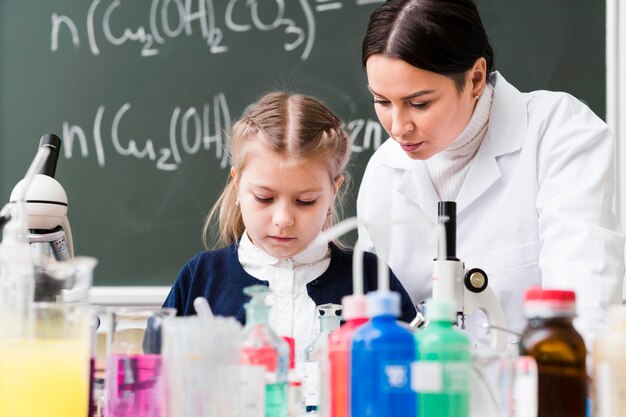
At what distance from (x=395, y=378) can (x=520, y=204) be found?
3.40ft

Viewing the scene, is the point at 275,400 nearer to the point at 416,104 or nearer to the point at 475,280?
the point at 475,280

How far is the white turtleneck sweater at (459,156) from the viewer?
1.86 meters

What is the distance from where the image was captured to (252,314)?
40.7 inches

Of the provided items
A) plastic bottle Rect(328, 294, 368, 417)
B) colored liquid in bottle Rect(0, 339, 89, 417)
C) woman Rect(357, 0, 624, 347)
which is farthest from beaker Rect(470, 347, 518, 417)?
woman Rect(357, 0, 624, 347)

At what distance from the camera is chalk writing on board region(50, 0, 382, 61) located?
8.05 feet

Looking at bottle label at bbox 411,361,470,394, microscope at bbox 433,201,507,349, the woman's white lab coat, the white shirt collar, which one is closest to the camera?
bottle label at bbox 411,361,470,394

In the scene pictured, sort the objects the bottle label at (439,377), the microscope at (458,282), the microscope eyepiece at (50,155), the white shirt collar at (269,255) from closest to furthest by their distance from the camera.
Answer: the bottle label at (439,377) < the microscope at (458,282) < the microscope eyepiece at (50,155) < the white shirt collar at (269,255)

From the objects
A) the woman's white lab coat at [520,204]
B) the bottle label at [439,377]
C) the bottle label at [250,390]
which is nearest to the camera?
the bottle label at [439,377]

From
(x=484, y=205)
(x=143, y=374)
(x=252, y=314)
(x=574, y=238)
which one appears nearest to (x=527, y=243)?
(x=484, y=205)

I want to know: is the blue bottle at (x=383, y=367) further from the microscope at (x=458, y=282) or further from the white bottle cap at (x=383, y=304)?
the microscope at (x=458, y=282)

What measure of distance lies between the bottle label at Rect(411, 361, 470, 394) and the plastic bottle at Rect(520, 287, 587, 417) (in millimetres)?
111

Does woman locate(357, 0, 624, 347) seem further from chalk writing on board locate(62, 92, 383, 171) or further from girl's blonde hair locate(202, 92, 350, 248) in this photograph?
chalk writing on board locate(62, 92, 383, 171)

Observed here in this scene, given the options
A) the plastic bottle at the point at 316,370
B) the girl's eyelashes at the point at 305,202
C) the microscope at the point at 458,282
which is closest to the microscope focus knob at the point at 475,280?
the microscope at the point at 458,282

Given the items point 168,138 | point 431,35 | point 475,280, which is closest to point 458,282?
point 475,280
